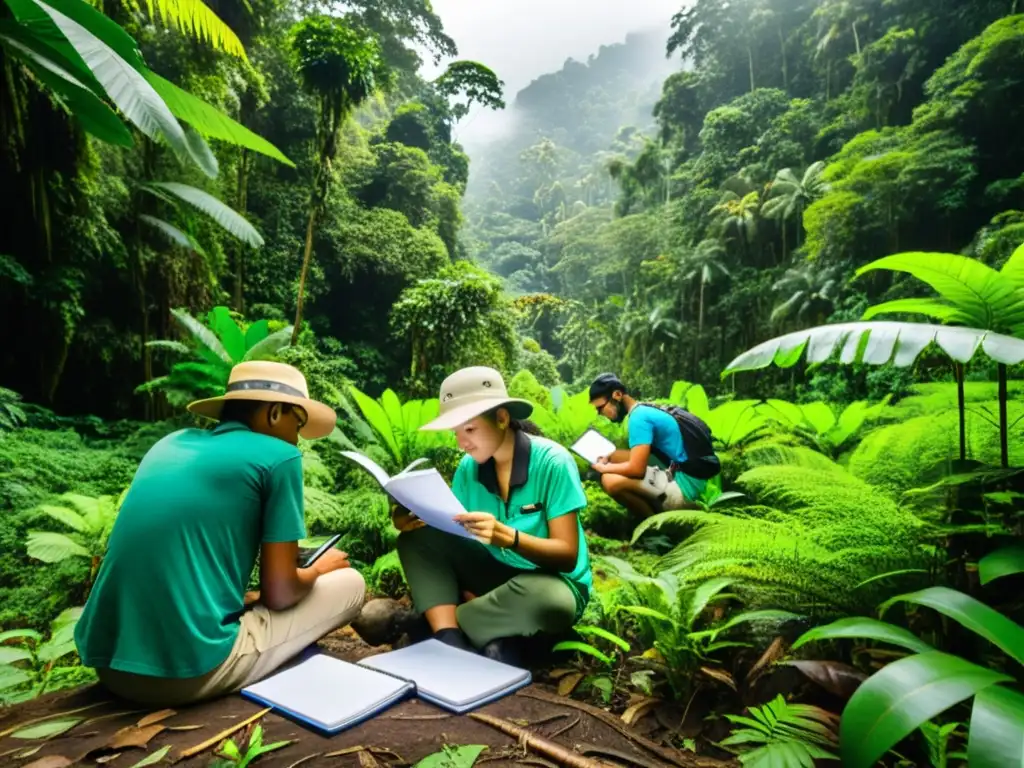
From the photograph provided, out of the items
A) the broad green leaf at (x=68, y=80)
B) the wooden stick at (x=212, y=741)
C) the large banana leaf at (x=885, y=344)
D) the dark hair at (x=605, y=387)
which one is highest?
the broad green leaf at (x=68, y=80)

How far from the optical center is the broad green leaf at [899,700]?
970mm

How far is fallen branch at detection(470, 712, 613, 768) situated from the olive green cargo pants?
478mm

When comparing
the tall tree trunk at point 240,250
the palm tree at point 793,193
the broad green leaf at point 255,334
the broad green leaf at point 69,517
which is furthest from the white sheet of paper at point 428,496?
the palm tree at point 793,193

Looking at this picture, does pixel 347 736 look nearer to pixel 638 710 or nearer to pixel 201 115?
pixel 638 710

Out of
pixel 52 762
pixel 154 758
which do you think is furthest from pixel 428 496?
pixel 52 762

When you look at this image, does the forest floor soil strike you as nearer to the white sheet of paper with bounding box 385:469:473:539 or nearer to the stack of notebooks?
the stack of notebooks

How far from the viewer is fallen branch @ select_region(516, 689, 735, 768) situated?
140 cm

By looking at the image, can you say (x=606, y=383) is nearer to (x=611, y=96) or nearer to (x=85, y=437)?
(x=85, y=437)

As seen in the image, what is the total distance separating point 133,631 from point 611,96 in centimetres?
9543

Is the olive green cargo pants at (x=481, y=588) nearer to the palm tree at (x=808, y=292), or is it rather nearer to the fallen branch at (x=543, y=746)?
the fallen branch at (x=543, y=746)

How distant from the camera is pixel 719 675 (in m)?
1.71

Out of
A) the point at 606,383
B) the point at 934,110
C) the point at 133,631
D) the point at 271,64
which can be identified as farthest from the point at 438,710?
the point at 934,110

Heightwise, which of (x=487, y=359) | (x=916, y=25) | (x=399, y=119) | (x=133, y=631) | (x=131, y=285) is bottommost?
(x=133, y=631)

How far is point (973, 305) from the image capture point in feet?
5.21
